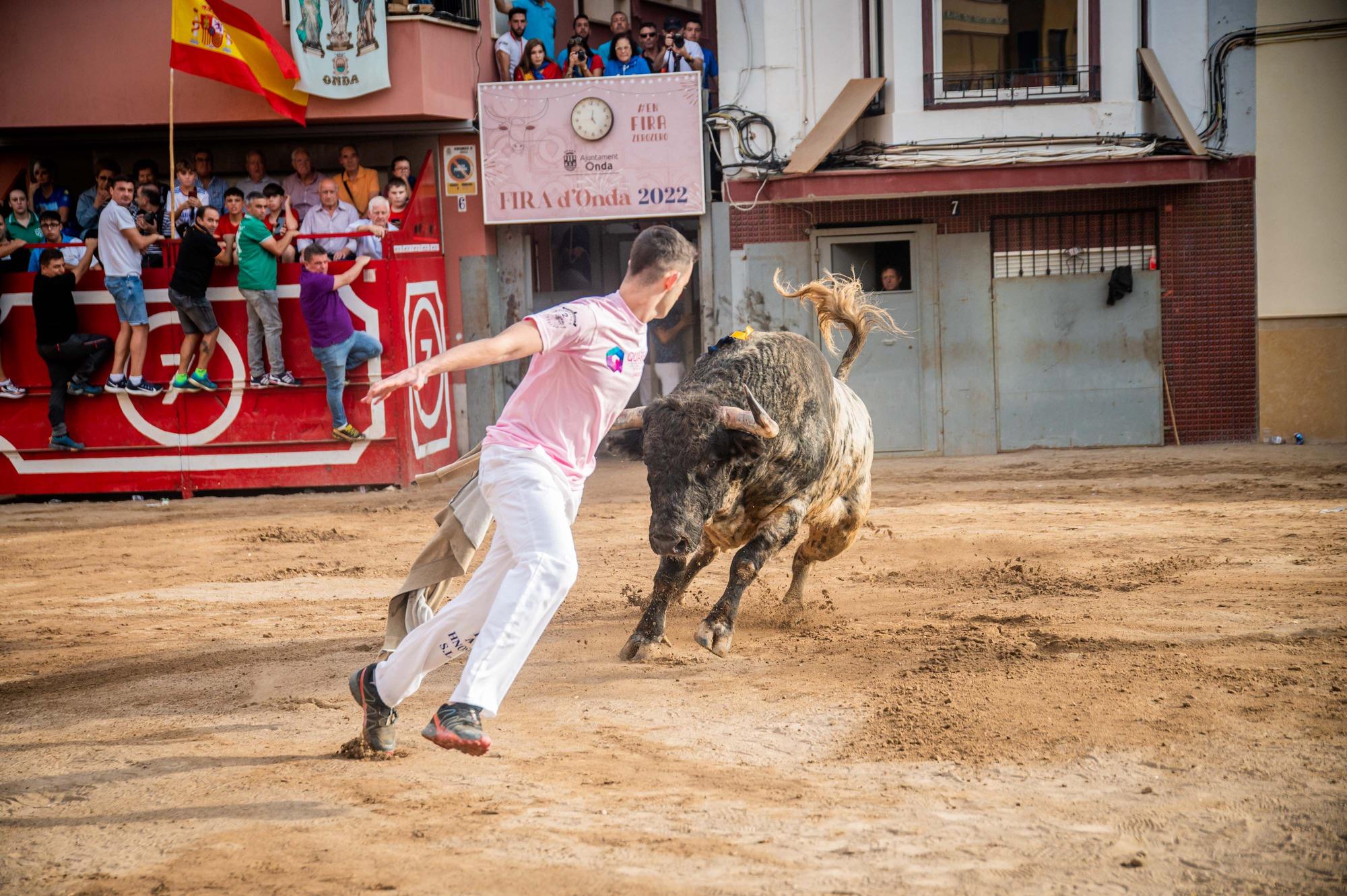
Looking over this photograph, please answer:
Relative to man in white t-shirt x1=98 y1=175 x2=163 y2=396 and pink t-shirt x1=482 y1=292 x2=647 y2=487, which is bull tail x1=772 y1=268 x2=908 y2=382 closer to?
pink t-shirt x1=482 y1=292 x2=647 y2=487

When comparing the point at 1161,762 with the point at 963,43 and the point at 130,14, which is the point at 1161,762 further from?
the point at 130,14

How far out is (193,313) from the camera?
12758 mm

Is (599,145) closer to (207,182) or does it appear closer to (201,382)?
(207,182)

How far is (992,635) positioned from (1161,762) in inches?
85.4

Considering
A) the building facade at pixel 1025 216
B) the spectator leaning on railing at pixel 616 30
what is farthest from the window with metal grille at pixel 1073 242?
the spectator leaning on railing at pixel 616 30

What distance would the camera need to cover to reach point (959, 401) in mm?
15469

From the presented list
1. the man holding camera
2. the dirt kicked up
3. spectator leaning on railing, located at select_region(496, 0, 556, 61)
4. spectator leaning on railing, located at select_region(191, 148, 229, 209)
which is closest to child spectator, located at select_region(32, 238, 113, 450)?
spectator leaning on railing, located at select_region(191, 148, 229, 209)

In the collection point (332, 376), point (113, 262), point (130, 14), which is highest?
point (130, 14)

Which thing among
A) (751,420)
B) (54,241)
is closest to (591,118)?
(54,241)

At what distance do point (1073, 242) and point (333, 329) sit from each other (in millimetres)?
8644

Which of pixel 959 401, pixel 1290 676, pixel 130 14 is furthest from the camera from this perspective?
pixel 959 401

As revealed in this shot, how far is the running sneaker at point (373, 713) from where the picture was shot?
497 centimetres

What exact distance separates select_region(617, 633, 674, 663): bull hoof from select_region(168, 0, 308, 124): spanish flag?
9269mm

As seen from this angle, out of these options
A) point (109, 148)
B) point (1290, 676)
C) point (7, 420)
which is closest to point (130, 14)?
point (109, 148)
